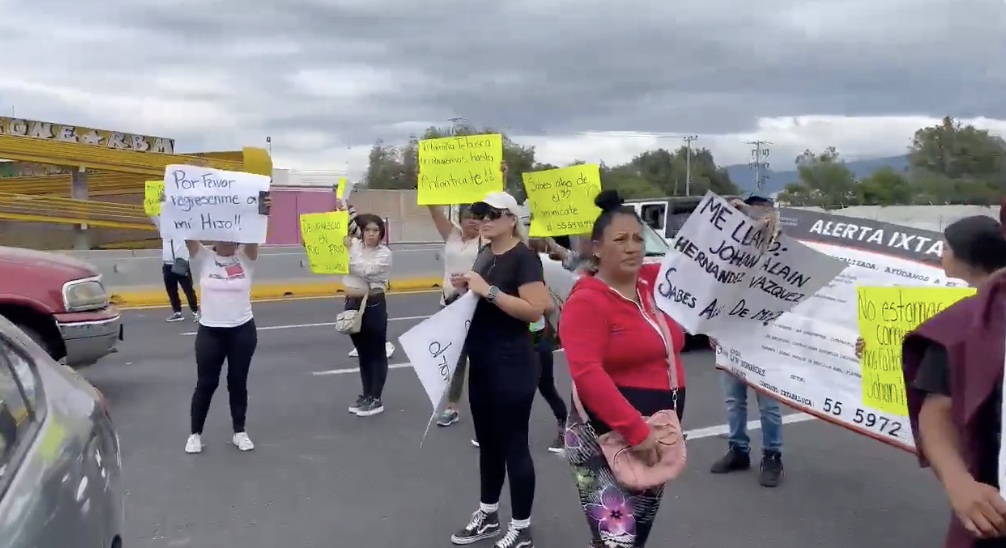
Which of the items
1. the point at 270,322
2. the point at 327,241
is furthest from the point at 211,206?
the point at 270,322

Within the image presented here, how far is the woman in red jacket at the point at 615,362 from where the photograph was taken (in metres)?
2.96

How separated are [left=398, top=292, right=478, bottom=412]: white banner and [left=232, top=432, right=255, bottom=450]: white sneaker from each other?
262 centimetres

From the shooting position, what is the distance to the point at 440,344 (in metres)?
4.01

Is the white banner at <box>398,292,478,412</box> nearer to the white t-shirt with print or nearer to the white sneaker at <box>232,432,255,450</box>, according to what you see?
the white t-shirt with print

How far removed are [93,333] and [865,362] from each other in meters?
5.92

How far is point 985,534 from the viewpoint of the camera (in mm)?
1763

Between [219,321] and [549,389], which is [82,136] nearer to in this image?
[219,321]

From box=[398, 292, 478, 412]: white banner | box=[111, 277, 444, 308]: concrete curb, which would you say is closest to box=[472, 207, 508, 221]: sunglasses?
box=[398, 292, 478, 412]: white banner

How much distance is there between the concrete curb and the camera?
48.9 feet

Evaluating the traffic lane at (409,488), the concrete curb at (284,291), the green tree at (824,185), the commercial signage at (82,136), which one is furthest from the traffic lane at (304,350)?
the green tree at (824,185)

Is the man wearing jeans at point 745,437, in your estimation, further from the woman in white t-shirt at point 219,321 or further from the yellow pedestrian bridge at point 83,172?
the yellow pedestrian bridge at point 83,172

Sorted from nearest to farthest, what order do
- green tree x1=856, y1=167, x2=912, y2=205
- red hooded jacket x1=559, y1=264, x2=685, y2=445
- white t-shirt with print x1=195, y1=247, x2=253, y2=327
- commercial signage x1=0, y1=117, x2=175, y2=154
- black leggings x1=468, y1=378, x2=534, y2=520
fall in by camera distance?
red hooded jacket x1=559, y1=264, x2=685, y2=445, black leggings x1=468, y1=378, x2=534, y2=520, white t-shirt with print x1=195, y1=247, x2=253, y2=327, commercial signage x1=0, y1=117, x2=175, y2=154, green tree x1=856, y1=167, x2=912, y2=205

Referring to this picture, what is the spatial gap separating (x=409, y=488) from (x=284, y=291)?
1197 centimetres

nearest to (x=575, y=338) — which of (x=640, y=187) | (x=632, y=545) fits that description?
(x=632, y=545)
